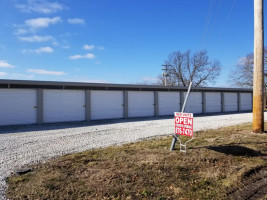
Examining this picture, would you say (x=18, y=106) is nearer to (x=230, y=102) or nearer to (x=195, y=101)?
(x=195, y=101)

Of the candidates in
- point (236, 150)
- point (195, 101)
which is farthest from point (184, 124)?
point (195, 101)

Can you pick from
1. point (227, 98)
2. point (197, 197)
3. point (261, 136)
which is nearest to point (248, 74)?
point (227, 98)

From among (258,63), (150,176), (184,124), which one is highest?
(258,63)

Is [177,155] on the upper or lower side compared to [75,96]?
lower

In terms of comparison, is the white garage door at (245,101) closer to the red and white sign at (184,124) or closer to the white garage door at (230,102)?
the white garage door at (230,102)

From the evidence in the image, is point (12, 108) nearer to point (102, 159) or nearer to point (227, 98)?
point (102, 159)

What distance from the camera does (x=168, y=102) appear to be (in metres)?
18.1

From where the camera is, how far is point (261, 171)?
13.8 feet

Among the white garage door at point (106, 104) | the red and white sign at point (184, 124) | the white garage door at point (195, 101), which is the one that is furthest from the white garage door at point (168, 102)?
the red and white sign at point (184, 124)

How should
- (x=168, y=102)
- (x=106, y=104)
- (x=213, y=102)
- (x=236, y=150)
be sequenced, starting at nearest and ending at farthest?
(x=236, y=150) < (x=106, y=104) < (x=168, y=102) < (x=213, y=102)

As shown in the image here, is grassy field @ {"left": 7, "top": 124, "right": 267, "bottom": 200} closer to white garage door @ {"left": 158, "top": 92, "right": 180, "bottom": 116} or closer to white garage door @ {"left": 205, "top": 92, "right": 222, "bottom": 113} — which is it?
white garage door @ {"left": 158, "top": 92, "right": 180, "bottom": 116}

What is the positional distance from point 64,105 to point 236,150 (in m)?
10.8

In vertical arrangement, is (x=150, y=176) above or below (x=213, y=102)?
below

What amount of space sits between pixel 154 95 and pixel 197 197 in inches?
566
